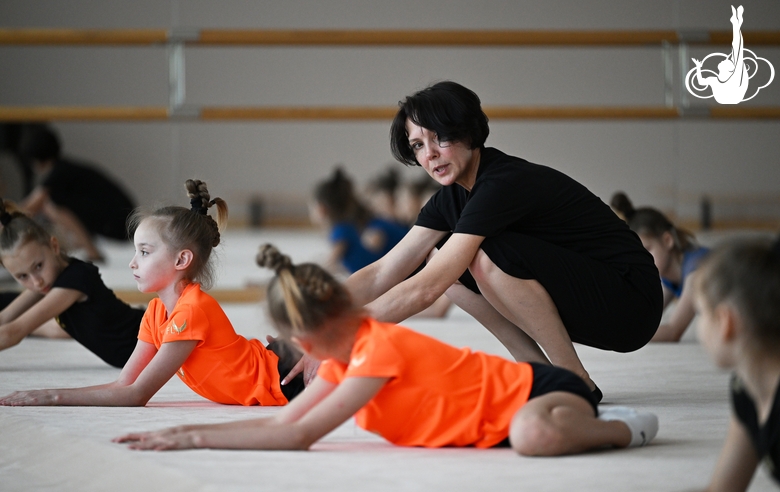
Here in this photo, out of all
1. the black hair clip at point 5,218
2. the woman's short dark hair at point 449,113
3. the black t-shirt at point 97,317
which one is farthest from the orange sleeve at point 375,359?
the black hair clip at point 5,218

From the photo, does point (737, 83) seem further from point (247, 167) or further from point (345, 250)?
point (247, 167)

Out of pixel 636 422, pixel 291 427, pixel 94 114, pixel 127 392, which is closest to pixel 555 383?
pixel 636 422

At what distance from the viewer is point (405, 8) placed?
30.9ft

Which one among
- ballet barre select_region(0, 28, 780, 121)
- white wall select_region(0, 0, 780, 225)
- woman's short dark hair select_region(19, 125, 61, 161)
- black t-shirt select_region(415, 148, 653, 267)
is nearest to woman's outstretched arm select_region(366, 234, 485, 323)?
black t-shirt select_region(415, 148, 653, 267)

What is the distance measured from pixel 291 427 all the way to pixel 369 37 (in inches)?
97.2

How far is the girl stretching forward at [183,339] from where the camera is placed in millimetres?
1763

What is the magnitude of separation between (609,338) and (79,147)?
838cm

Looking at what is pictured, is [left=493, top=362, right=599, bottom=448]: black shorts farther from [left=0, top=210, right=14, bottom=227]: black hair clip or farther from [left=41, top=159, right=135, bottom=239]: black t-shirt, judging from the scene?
[left=41, top=159, right=135, bottom=239]: black t-shirt

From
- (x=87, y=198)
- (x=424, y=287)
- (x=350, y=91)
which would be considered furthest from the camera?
(x=350, y=91)

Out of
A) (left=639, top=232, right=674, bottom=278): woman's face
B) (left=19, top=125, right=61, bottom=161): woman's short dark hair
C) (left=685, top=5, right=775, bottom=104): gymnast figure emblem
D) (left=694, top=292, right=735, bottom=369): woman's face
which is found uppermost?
(left=685, top=5, right=775, bottom=104): gymnast figure emblem

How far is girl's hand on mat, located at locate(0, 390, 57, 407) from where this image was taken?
1752 mm

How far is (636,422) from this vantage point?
56.5 inches

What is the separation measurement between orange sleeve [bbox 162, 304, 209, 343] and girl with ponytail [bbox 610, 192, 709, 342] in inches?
53.3

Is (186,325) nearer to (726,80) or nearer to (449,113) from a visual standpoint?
(449,113)
